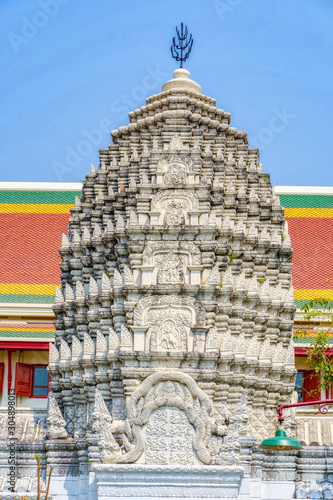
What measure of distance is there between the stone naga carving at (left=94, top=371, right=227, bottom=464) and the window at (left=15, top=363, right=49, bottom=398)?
9.56 metres

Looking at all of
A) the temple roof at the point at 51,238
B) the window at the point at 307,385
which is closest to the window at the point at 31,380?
the temple roof at the point at 51,238

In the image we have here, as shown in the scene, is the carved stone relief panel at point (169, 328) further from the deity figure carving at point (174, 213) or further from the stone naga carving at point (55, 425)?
the stone naga carving at point (55, 425)

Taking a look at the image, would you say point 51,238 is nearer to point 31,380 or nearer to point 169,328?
point 31,380

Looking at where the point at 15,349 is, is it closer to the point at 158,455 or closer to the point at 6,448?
the point at 6,448

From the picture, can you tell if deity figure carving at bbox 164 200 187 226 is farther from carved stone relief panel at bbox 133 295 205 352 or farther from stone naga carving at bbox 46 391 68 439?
stone naga carving at bbox 46 391 68 439

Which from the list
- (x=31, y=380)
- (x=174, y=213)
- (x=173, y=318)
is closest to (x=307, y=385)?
(x=31, y=380)

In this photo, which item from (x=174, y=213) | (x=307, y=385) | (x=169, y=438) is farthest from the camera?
(x=307, y=385)

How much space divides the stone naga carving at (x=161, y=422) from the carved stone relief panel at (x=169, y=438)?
0.04 metres

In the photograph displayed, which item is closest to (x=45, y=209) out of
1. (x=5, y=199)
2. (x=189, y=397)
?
(x=5, y=199)

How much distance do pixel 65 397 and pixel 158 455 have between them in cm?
347

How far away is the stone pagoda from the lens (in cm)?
2055

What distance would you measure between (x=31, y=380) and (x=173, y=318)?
33.1 feet

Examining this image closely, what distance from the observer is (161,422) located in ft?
67.8

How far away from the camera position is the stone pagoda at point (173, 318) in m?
20.5
